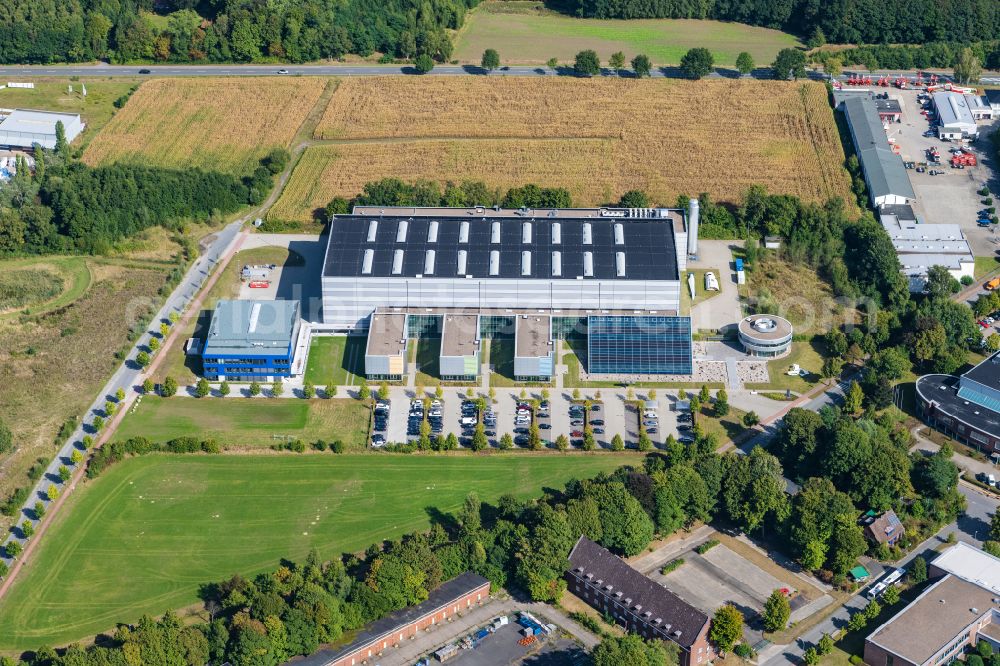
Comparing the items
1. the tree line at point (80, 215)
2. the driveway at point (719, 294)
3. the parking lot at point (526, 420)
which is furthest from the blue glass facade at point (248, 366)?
the driveway at point (719, 294)

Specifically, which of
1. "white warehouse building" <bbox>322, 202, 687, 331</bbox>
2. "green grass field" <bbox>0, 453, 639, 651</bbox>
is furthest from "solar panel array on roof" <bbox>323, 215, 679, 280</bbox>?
"green grass field" <bbox>0, 453, 639, 651</bbox>

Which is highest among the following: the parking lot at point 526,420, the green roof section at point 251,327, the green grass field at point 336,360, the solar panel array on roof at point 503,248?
the solar panel array on roof at point 503,248

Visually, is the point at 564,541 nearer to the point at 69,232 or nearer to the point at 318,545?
the point at 318,545

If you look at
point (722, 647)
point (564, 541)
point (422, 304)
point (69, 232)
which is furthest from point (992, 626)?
point (69, 232)

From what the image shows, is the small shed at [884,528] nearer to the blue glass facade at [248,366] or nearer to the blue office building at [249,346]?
the blue glass facade at [248,366]

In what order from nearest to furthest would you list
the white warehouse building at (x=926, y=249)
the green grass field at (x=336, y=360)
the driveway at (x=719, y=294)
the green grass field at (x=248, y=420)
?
the green grass field at (x=248, y=420), the green grass field at (x=336, y=360), the driveway at (x=719, y=294), the white warehouse building at (x=926, y=249)

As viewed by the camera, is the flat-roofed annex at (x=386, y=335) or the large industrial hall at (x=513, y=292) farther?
the large industrial hall at (x=513, y=292)

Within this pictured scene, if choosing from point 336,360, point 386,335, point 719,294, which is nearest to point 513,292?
point 386,335
